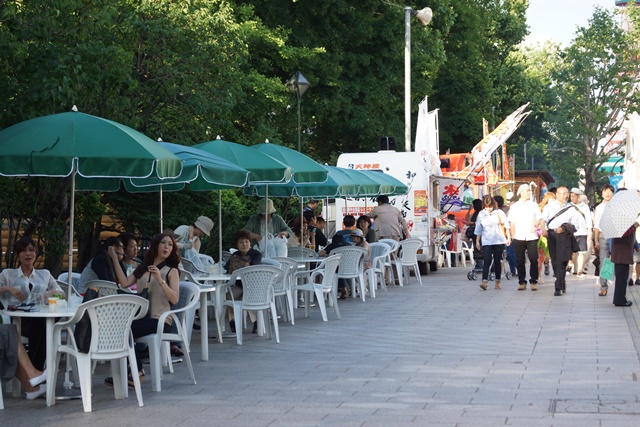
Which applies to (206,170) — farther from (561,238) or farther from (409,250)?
(409,250)

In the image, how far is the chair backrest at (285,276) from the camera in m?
14.3

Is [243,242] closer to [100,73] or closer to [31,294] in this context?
[100,73]

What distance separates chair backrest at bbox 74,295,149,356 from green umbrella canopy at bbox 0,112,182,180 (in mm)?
1360

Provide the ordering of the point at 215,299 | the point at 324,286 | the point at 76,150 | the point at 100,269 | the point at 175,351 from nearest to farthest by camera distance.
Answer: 1. the point at 76,150
2. the point at 100,269
3. the point at 175,351
4. the point at 215,299
5. the point at 324,286

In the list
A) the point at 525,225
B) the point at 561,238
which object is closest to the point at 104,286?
the point at 561,238

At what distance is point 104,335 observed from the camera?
8.84 m

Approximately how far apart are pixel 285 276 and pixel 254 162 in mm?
1706

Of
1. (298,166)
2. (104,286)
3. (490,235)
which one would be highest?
(298,166)

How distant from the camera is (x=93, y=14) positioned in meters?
13.8

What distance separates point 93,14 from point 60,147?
4568 millimetres

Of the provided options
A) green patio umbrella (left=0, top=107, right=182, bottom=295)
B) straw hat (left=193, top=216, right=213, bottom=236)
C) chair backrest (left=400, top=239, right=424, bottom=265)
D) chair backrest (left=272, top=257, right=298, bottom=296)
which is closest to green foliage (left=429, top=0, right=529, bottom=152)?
chair backrest (left=400, top=239, right=424, bottom=265)

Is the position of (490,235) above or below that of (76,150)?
below

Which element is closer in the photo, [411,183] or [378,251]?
[378,251]

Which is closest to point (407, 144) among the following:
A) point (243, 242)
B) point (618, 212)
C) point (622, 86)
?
point (618, 212)
